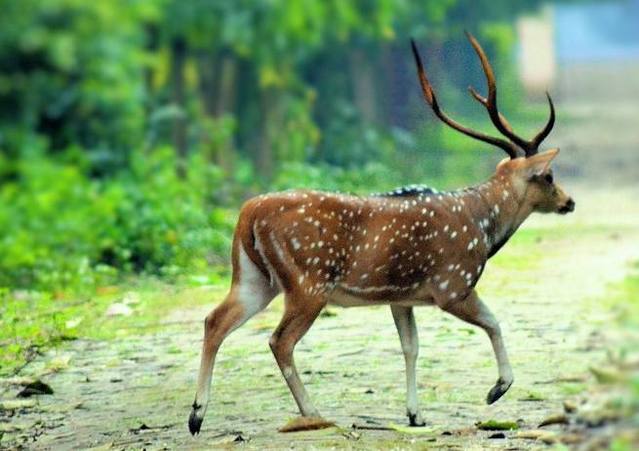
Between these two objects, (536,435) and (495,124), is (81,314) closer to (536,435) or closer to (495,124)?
→ (495,124)

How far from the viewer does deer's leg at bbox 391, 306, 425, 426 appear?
10156mm

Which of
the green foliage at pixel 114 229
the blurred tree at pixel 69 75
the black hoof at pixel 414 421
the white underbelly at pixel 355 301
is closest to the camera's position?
the black hoof at pixel 414 421

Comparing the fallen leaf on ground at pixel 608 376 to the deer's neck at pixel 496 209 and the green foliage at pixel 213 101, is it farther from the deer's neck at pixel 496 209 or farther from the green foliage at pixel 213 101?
the green foliage at pixel 213 101

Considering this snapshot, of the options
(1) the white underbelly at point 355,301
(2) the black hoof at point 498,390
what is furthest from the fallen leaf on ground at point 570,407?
(1) the white underbelly at point 355,301

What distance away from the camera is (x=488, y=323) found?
10438mm

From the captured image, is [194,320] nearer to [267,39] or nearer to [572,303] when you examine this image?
[572,303]

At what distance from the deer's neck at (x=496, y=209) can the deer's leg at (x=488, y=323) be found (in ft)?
1.66

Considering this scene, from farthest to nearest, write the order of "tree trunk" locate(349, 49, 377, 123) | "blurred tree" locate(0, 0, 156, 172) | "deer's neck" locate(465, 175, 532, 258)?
"tree trunk" locate(349, 49, 377, 123), "blurred tree" locate(0, 0, 156, 172), "deer's neck" locate(465, 175, 532, 258)

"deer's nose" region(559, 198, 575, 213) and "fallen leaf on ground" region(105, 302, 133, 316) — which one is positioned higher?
"deer's nose" region(559, 198, 575, 213)

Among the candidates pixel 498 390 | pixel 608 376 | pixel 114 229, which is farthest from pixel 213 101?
pixel 608 376

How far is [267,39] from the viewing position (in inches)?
1072

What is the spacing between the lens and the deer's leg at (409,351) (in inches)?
400

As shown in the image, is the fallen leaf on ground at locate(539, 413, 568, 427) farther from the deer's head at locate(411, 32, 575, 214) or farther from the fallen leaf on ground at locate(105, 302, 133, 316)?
the fallen leaf on ground at locate(105, 302, 133, 316)

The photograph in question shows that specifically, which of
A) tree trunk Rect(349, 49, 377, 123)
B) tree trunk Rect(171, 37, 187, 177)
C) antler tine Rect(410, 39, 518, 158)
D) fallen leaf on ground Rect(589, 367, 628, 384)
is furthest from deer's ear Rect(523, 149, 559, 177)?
tree trunk Rect(349, 49, 377, 123)
